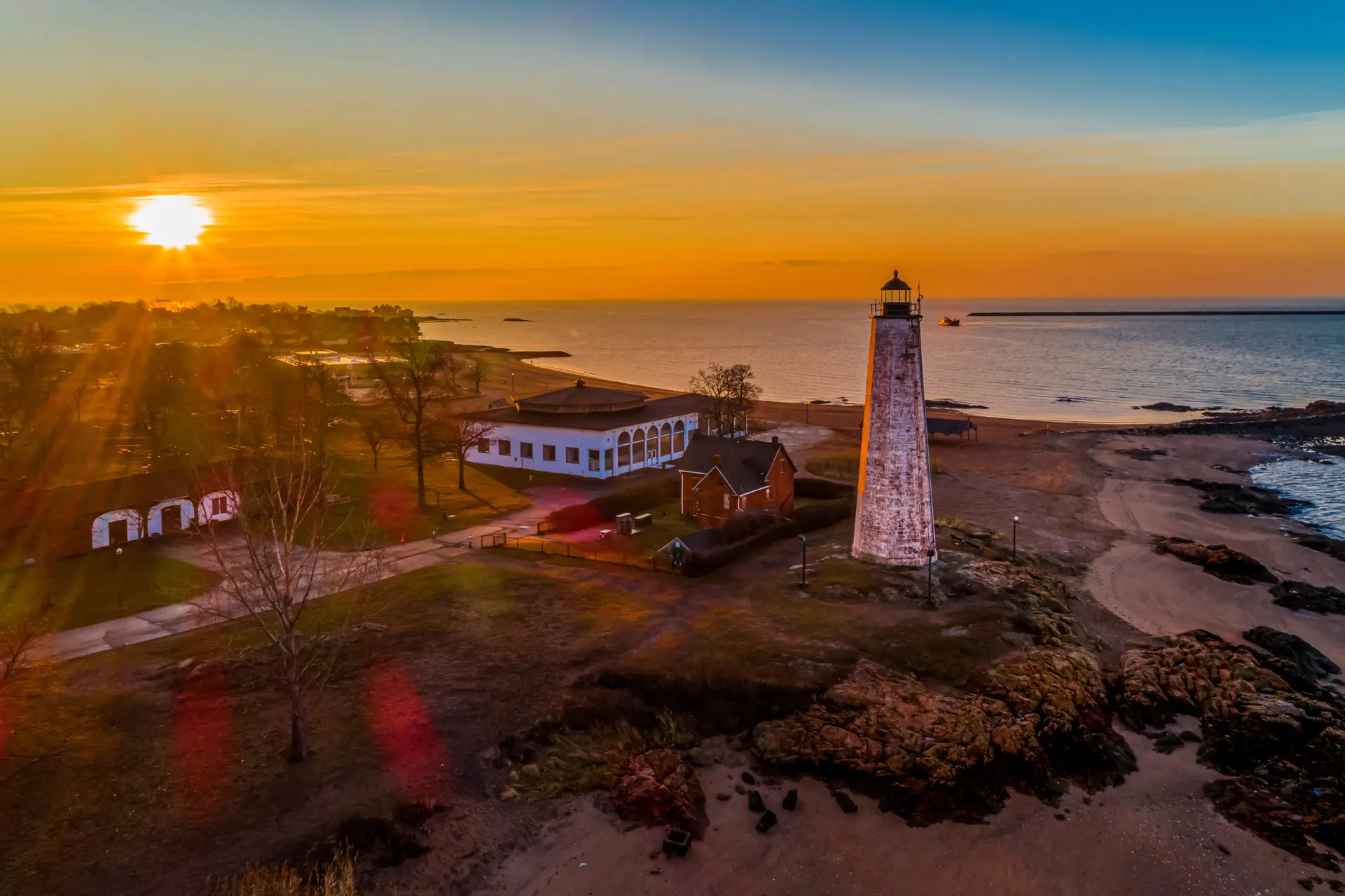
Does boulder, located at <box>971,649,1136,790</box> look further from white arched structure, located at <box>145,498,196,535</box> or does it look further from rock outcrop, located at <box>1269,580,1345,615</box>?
white arched structure, located at <box>145,498,196,535</box>

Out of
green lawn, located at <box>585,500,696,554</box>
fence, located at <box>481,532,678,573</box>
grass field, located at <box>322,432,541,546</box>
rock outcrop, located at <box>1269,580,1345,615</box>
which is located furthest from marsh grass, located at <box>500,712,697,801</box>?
rock outcrop, located at <box>1269,580,1345,615</box>

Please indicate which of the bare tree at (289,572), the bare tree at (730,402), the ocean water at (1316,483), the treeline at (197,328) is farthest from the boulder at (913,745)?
the treeline at (197,328)

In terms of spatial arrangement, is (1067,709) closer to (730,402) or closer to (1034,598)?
(1034,598)

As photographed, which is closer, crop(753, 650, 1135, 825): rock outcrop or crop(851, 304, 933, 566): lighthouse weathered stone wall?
crop(753, 650, 1135, 825): rock outcrop

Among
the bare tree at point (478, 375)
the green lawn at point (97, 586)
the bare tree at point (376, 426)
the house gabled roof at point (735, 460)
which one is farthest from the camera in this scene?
the bare tree at point (478, 375)

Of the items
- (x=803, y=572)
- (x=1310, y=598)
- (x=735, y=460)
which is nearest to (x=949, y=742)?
(x=803, y=572)

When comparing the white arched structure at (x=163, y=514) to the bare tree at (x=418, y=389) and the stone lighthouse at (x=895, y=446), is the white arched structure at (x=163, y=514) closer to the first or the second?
the bare tree at (x=418, y=389)
